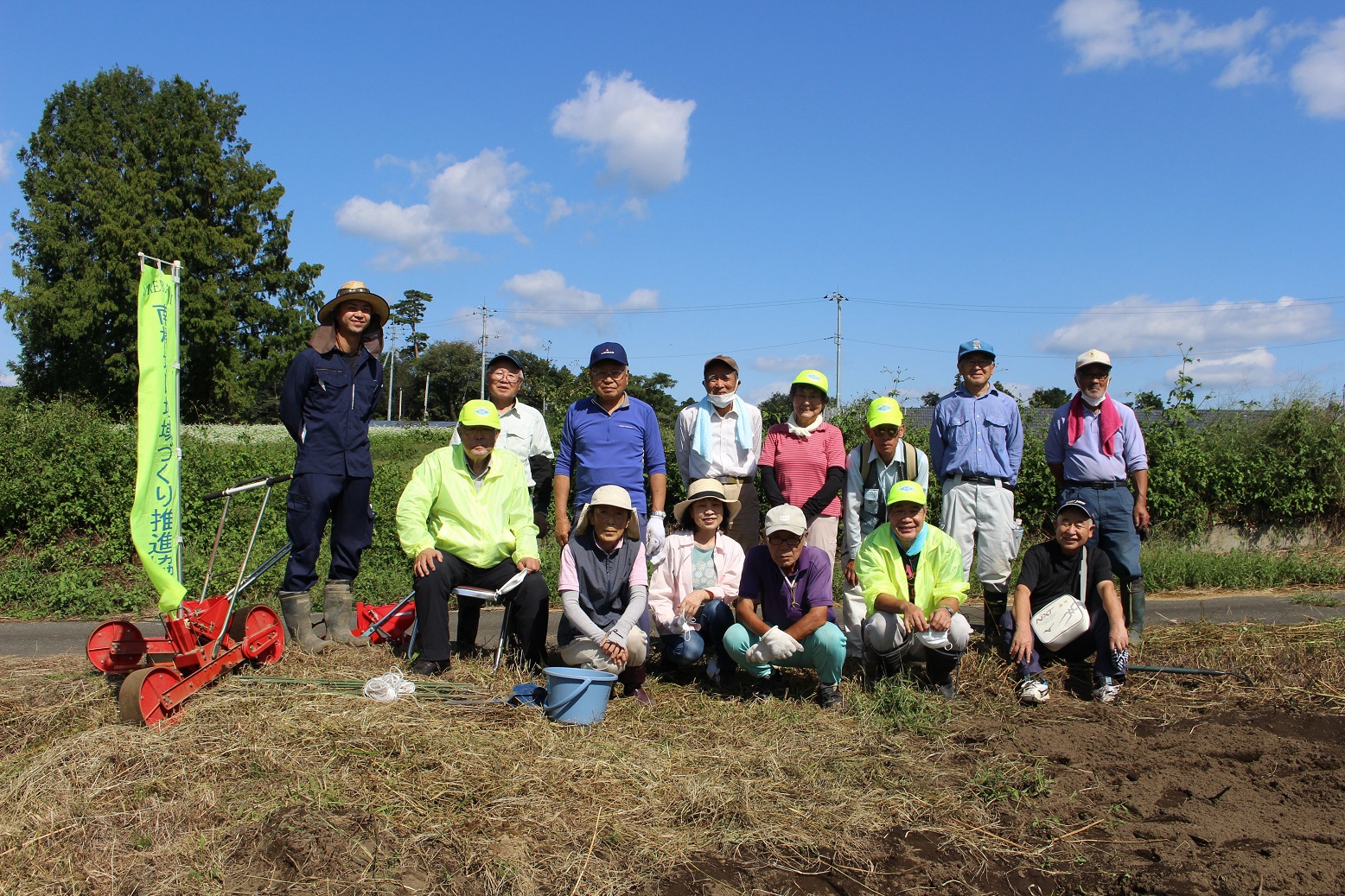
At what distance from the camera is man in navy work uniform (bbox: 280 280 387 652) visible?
5215mm

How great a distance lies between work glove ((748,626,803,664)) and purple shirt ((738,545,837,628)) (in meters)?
0.15

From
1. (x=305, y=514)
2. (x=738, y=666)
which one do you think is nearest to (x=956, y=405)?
(x=738, y=666)

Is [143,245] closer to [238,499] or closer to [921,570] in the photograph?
[238,499]

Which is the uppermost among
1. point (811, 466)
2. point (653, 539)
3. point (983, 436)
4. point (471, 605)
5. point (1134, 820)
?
point (983, 436)

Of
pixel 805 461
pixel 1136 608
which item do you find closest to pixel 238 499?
pixel 805 461

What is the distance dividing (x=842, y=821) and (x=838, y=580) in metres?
4.94

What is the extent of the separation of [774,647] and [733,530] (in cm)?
124

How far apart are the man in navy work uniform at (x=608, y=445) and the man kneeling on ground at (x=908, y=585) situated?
1325mm

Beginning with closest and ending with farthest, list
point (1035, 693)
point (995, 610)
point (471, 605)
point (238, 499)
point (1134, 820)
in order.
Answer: point (1134, 820)
point (1035, 693)
point (471, 605)
point (995, 610)
point (238, 499)

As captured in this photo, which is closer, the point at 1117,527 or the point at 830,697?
the point at 830,697

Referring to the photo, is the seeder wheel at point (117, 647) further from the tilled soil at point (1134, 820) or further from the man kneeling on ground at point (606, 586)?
the tilled soil at point (1134, 820)

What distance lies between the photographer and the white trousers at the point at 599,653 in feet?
14.9

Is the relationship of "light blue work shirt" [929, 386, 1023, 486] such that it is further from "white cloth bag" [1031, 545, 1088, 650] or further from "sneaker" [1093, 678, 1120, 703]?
"sneaker" [1093, 678, 1120, 703]

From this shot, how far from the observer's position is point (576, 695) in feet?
13.9
